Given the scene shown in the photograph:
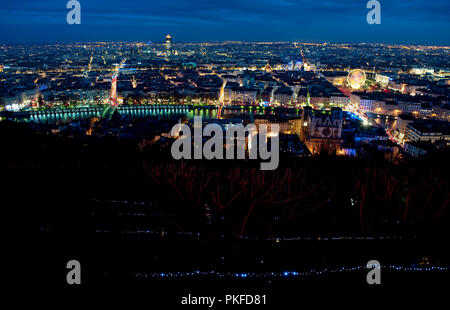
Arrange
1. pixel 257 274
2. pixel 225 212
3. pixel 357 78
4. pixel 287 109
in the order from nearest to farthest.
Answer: pixel 257 274
pixel 225 212
pixel 287 109
pixel 357 78

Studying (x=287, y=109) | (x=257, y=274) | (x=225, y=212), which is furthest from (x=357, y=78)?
(x=257, y=274)

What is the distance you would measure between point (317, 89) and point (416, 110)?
290 inches

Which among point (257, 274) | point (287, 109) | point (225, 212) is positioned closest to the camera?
point (257, 274)

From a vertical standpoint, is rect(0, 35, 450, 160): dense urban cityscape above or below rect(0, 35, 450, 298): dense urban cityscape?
above

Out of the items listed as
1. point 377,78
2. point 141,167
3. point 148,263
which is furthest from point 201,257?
point 377,78

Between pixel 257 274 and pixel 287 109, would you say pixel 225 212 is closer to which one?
pixel 257 274

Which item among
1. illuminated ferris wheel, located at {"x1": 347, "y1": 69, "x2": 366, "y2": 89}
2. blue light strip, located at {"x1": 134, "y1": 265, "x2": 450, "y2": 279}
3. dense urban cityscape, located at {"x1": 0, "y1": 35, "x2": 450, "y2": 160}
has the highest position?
illuminated ferris wheel, located at {"x1": 347, "y1": 69, "x2": 366, "y2": 89}

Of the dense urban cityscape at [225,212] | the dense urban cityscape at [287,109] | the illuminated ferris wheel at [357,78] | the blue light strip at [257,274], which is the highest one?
the illuminated ferris wheel at [357,78]

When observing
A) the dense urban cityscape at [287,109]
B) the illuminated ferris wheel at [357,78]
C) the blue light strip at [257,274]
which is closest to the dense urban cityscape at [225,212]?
the blue light strip at [257,274]

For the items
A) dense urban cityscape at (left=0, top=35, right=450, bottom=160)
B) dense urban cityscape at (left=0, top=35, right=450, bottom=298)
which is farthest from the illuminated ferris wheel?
dense urban cityscape at (left=0, top=35, right=450, bottom=298)

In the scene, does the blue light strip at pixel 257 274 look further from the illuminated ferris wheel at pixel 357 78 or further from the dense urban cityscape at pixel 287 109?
the illuminated ferris wheel at pixel 357 78

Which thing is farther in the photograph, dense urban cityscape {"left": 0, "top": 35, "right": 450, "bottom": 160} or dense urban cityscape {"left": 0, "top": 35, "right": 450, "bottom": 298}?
dense urban cityscape {"left": 0, "top": 35, "right": 450, "bottom": 160}

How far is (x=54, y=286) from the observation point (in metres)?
3.47

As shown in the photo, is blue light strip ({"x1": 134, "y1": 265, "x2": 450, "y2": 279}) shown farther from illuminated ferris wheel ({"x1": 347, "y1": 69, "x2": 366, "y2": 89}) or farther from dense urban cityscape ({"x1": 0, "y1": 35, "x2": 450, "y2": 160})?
illuminated ferris wheel ({"x1": 347, "y1": 69, "x2": 366, "y2": 89})
